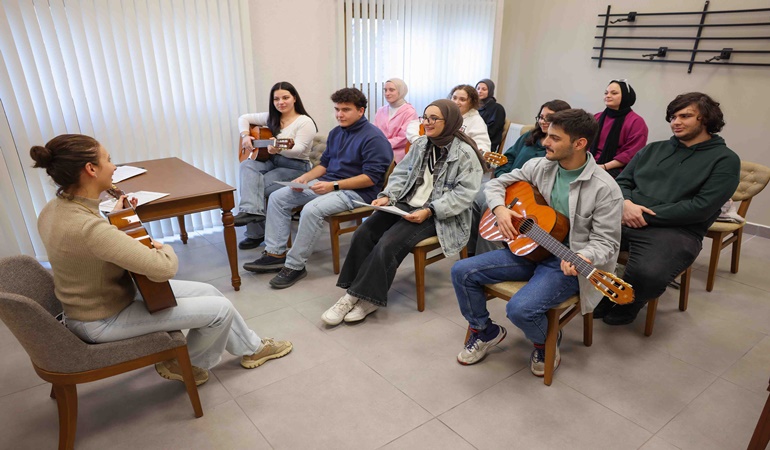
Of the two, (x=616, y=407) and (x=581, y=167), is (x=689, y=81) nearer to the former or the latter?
(x=581, y=167)

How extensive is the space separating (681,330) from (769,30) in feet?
8.29

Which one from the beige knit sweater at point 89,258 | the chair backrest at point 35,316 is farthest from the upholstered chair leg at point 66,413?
the beige knit sweater at point 89,258

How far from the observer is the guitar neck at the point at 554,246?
5.99 feet

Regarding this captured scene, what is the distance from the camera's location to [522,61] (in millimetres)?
5164

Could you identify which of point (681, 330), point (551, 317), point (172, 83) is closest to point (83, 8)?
point (172, 83)

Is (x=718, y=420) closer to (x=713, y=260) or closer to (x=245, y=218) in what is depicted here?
(x=713, y=260)

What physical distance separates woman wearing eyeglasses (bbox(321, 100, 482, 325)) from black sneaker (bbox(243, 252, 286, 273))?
64 centimetres

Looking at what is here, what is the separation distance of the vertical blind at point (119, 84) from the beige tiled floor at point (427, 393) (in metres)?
1.08

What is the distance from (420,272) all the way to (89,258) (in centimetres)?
162

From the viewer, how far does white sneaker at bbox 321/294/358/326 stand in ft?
8.16

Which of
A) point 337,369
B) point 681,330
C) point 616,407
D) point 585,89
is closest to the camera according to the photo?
point 616,407

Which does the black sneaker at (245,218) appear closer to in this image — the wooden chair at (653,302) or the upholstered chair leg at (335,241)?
the upholstered chair leg at (335,241)

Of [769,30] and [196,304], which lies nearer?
[196,304]

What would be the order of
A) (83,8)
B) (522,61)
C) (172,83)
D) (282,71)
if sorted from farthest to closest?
(522,61) < (282,71) < (172,83) < (83,8)
